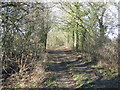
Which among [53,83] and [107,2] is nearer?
[53,83]

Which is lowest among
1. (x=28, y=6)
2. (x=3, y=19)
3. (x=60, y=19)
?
(x=3, y=19)

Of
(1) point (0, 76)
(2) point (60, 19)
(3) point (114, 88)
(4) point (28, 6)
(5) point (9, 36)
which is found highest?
(2) point (60, 19)

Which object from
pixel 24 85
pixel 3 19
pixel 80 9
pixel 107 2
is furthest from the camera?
pixel 80 9

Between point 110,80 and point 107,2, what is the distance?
952cm

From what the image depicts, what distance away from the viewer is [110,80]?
Answer: 305 inches

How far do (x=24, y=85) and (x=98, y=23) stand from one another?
12.2 metres

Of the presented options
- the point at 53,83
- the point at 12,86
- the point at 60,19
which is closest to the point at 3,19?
the point at 12,86

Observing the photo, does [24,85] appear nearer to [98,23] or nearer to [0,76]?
[0,76]

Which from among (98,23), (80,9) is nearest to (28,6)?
(80,9)

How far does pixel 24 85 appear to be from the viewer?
6738mm

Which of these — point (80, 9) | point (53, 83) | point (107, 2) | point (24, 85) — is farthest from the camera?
point (80, 9)

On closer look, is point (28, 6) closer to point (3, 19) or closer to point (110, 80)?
point (3, 19)

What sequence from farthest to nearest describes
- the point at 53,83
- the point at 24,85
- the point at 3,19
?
the point at 53,83 < the point at 24,85 < the point at 3,19

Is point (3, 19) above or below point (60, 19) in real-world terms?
below
